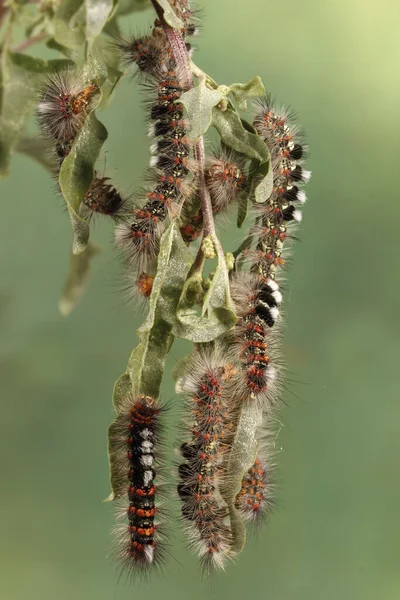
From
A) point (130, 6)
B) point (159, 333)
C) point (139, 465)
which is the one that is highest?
point (130, 6)

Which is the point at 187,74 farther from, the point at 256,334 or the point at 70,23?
the point at 256,334

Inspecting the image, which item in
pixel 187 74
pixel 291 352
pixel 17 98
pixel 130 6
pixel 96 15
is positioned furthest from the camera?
pixel 291 352

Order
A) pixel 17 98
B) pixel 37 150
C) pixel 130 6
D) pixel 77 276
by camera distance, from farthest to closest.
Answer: pixel 77 276, pixel 37 150, pixel 130 6, pixel 17 98

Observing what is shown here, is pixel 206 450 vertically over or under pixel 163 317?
under

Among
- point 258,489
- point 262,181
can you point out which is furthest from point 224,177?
point 258,489

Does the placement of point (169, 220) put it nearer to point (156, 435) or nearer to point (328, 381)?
point (156, 435)

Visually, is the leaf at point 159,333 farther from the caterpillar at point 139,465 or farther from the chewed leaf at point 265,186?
the chewed leaf at point 265,186

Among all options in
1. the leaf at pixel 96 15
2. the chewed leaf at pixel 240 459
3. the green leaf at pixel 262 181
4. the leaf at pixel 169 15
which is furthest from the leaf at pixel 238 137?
the chewed leaf at pixel 240 459

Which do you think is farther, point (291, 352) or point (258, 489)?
point (291, 352)
